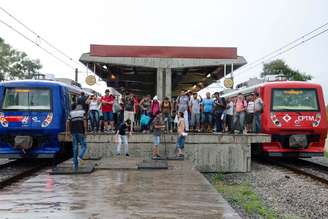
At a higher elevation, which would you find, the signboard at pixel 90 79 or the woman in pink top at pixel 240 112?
the signboard at pixel 90 79

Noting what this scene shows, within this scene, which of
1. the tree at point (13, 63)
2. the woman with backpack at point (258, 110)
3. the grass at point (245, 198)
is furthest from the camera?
the tree at point (13, 63)

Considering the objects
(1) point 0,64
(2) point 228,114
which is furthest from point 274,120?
(1) point 0,64

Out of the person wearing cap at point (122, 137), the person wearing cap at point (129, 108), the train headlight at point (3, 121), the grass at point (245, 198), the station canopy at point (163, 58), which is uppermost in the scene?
the station canopy at point (163, 58)

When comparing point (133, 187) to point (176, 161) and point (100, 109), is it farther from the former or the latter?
point (100, 109)

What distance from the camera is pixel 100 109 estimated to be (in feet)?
70.3

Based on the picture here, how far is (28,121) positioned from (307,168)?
9.50 meters

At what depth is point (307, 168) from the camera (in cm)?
2019

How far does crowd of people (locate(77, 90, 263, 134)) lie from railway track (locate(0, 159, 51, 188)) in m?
2.44

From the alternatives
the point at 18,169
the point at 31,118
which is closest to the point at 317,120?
the point at 31,118

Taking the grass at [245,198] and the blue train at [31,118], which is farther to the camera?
the blue train at [31,118]

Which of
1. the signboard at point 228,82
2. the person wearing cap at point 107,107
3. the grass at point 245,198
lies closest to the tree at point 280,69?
the signboard at point 228,82

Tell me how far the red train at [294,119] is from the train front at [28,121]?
287 inches

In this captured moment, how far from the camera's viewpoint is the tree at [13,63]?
89438 millimetres

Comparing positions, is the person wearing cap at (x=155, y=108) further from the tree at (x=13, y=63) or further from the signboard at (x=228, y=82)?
the tree at (x=13, y=63)
